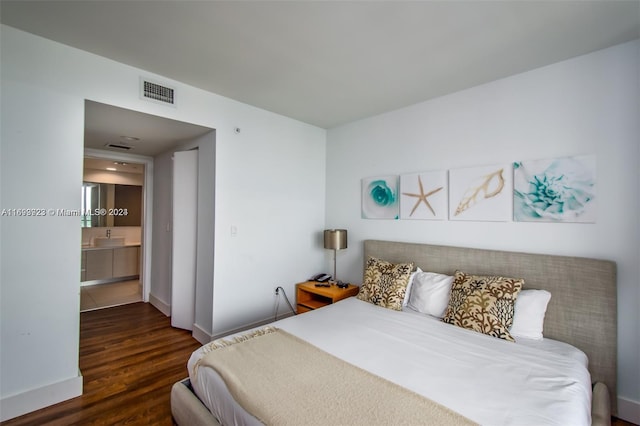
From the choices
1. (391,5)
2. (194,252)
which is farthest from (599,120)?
(194,252)

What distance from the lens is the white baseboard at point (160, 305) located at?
12.4 ft

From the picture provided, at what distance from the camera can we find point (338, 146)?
3.83 meters

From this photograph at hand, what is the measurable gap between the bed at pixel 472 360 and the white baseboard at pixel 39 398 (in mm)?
1016

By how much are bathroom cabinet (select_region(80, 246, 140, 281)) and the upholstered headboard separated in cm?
600

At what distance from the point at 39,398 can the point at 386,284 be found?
277cm

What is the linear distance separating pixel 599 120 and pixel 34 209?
408 centimetres

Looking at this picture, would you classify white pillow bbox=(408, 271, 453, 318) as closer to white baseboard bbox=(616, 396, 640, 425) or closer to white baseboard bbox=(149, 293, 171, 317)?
white baseboard bbox=(616, 396, 640, 425)

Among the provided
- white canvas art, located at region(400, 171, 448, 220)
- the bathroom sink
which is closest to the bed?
white canvas art, located at region(400, 171, 448, 220)

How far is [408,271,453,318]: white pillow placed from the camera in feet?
7.82

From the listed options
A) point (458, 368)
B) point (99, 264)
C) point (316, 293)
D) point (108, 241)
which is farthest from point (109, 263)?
point (458, 368)

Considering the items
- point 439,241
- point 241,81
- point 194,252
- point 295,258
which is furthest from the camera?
point 295,258

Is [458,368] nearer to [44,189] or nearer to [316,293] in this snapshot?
[316,293]

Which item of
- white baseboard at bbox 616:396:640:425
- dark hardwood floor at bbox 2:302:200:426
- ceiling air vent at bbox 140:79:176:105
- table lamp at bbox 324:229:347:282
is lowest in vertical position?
dark hardwood floor at bbox 2:302:200:426

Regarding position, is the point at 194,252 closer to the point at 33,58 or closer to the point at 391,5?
the point at 33,58
